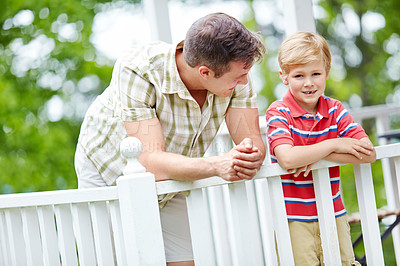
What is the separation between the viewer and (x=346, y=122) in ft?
8.02

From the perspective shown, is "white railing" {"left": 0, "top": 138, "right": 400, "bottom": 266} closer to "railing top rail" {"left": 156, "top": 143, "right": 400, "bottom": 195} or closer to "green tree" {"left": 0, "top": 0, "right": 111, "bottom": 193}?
"railing top rail" {"left": 156, "top": 143, "right": 400, "bottom": 195}

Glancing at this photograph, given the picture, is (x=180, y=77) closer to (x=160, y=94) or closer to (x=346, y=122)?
(x=160, y=94)

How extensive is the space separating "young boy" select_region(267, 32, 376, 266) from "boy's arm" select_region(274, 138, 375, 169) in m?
0.12

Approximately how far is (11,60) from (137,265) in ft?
25.4

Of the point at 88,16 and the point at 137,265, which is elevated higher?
the point at 88,16

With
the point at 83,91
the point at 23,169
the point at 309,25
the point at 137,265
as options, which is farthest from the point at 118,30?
the point at 137,265

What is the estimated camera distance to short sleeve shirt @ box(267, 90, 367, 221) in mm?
2373

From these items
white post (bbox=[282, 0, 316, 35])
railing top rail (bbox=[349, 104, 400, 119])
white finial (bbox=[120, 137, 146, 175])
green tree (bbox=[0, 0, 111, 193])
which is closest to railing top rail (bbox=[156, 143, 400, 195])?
white finial (bbox=[120, 137, 146, 175])

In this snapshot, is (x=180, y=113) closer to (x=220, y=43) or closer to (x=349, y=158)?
(x=220, y=43)

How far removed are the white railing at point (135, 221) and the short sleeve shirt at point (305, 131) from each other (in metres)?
0.19

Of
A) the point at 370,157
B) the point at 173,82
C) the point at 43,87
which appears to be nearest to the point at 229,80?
the point at 173,82

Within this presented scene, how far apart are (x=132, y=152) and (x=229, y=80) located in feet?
1.77

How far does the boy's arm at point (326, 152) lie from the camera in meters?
2.10

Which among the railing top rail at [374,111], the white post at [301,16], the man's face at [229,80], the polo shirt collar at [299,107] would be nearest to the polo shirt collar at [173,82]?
the man's face at [229,80]
